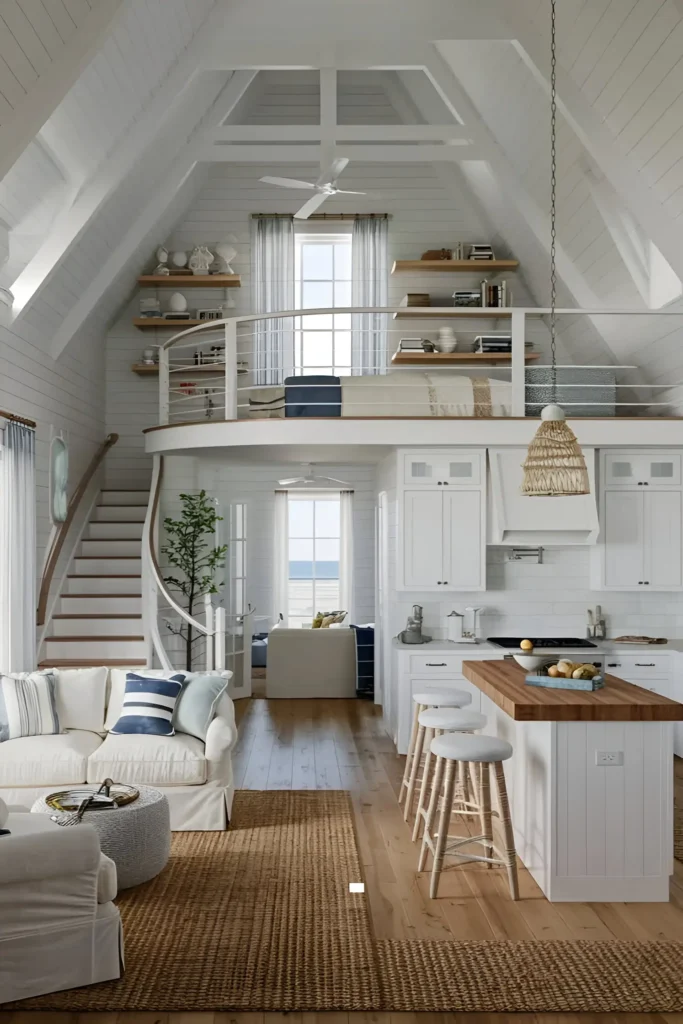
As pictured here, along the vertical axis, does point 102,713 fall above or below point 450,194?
below

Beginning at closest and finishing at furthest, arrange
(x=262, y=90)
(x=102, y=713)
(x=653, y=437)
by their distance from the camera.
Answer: (x=102, y=713) < (x=653, y=437) < (x=262, y=90)

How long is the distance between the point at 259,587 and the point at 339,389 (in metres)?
5.41

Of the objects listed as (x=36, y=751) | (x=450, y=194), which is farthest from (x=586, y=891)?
(x=450, y=194)

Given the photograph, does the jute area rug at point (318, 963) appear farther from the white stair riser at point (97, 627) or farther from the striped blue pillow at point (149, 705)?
the white stair riser at point (97, 627)

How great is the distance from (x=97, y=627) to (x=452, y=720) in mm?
4042

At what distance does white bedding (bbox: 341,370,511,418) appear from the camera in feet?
24.7

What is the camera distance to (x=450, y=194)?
427 inches

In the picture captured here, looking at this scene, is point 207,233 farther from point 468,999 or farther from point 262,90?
point 468,999

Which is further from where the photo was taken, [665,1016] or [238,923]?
[238,923]

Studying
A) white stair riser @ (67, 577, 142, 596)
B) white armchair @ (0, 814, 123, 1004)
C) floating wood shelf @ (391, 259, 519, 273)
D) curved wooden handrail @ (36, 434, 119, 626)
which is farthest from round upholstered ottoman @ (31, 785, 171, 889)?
floating wood shelf @ (391, 259, 519, 273)

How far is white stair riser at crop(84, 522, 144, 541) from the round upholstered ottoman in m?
4.76

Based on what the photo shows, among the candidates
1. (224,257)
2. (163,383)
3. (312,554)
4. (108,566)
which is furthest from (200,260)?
(312,554)

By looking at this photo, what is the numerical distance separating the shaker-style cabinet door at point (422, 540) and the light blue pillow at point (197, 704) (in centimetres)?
205

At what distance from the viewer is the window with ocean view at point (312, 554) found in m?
12.8
